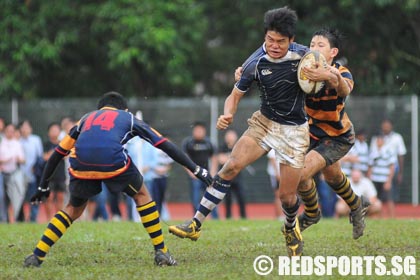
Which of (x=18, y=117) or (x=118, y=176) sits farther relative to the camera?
(x=18, y=117)

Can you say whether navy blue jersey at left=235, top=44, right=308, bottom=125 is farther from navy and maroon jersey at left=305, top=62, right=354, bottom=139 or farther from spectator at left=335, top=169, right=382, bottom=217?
spectator at left=335, top=169, right=382, bottom=217

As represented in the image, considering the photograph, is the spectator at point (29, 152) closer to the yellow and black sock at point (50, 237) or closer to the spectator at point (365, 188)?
the spectator at point (365, 188)

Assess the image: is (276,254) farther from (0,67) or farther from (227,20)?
(227,20)

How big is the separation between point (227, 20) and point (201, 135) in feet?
37.2

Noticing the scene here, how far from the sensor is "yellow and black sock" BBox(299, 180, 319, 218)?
1009 cm

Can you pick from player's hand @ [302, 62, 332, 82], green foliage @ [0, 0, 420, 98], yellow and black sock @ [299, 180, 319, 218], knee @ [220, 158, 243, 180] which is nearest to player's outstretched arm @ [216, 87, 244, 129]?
knee @ [220, 158, 243, 180]

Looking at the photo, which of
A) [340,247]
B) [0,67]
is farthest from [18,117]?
[340,247]

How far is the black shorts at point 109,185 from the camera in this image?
8.77 meters

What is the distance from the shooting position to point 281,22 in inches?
347

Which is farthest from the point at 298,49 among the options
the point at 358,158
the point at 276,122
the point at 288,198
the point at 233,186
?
the point at 358,158

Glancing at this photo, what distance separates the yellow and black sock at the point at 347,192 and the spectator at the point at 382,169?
906 cm

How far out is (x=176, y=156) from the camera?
8.75 m

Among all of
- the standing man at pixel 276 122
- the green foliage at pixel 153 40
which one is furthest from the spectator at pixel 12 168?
the standing man at pixel 276 122

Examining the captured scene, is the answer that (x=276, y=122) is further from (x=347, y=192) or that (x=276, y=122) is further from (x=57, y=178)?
(x=57, y=178)
